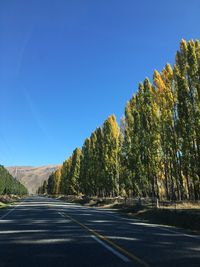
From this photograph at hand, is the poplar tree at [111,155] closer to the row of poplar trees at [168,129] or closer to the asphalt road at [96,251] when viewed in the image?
the row of poplar trees at [168,129]

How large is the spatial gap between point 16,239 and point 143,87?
30.1m

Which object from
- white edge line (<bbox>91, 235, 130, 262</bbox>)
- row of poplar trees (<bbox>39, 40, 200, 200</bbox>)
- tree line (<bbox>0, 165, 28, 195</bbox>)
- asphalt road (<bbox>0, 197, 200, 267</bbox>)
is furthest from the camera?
tree line (<bbox>0, 165, 28, 195</bbox>)

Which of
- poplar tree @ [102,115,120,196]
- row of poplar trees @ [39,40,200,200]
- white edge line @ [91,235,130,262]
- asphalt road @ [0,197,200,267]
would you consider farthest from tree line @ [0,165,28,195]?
white edge line @ [91,235,130,262]

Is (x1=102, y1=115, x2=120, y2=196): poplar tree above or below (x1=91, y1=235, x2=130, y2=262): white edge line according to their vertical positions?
above

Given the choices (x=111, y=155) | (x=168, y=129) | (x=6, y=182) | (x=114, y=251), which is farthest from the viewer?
(x=6, y=182)

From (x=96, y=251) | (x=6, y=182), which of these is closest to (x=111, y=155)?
(x=6, y=182)

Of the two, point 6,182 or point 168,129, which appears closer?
point 168,129

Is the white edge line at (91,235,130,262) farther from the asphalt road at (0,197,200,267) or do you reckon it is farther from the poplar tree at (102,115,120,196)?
the poplar tree at (102,115,120,196)

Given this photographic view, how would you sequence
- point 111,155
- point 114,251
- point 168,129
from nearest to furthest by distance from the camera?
point 114,251, point 168,129, point 111,155

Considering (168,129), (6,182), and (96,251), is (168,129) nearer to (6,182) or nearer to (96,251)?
(96,251)

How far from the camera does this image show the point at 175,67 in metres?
36.0

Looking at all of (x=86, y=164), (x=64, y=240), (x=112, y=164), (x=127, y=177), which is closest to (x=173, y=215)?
(x=64, y=240)

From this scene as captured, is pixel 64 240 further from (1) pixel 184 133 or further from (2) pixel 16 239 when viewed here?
(1) pixel 184 133

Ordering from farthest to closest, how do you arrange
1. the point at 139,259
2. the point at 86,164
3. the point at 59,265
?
1. the point at 86,164
2. the point at 139,259
3. the point at 59,265
